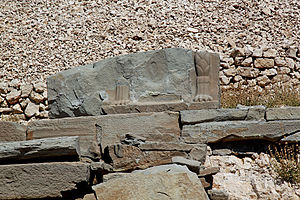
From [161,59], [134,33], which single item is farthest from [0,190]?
[134,33]

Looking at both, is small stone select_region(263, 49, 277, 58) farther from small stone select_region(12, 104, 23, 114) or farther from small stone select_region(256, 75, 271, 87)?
small stone select_region(12, 104, 23, 114)

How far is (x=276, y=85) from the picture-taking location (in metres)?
9.87

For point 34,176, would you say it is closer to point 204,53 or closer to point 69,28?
point 204,53

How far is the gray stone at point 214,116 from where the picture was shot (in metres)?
5.08

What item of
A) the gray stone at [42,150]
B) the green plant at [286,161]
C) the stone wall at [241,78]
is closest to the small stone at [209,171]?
the green plant at [286,161]

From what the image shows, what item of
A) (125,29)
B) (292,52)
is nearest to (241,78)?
(292,52)

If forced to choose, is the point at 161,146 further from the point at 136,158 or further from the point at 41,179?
the point at 41,179

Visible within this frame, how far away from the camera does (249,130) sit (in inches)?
193

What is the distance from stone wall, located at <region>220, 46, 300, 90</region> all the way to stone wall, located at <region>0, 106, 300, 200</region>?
5.10 metres

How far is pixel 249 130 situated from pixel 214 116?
462 millimetres

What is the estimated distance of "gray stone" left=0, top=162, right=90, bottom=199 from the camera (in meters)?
4.45

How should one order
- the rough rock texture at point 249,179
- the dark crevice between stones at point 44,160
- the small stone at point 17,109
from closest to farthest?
1. the rough rock texture at point 249,179
2. the dark crevice between stones at point 44,160
3. the small stone at point 17,109

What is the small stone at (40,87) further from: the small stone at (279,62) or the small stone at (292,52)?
the small stone at (292,52)

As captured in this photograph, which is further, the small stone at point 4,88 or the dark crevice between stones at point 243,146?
the small stone at point 4,88
